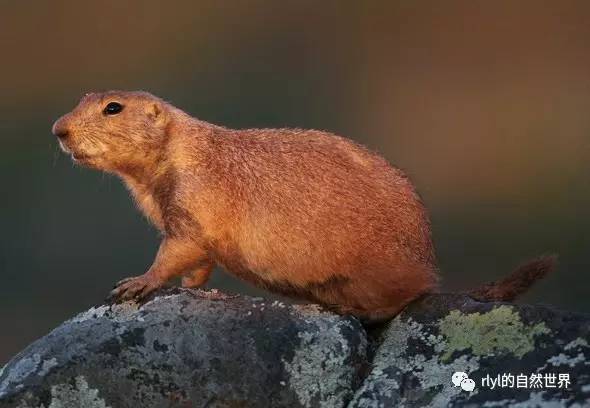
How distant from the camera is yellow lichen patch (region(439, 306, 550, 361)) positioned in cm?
550

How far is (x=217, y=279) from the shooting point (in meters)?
13.5

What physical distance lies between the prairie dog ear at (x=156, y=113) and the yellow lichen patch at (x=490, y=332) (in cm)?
241

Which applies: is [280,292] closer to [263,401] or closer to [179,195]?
[179,195]

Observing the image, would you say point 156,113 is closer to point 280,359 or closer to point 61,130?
point 61,130

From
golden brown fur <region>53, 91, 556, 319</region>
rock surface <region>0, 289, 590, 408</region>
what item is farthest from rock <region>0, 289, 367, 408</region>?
golden brown fur <region>53, 91, 556, 319</region>

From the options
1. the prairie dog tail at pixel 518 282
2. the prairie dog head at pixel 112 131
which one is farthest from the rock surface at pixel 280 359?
the prairie dog head at pixel 112 131

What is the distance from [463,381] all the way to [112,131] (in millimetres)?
2895

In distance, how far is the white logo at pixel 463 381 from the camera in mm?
5336

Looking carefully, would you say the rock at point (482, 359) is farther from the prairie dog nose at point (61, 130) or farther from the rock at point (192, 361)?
the prairie dog nose at point (61, 130)

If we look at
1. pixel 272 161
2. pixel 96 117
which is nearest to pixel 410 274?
pixel 272 161

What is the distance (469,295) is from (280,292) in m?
1.23

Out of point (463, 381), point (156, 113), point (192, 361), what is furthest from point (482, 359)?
point (156, 113)

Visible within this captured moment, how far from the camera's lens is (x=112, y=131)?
280 inches

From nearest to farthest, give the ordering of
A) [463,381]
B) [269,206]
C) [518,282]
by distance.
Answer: [463,381], [518,282], [269,206]
